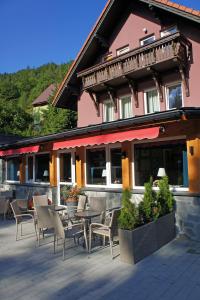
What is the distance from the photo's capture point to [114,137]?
1048 cm

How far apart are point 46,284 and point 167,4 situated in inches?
538

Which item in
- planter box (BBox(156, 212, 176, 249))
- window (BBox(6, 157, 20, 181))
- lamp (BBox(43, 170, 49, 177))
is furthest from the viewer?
window (BBox(6, 157, 20, 181))

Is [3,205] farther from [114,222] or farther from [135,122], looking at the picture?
[135,122]

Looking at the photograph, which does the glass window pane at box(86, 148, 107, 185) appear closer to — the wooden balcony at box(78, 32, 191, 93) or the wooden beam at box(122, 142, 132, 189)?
the wooden beam at box(122, 142, 132, 189)

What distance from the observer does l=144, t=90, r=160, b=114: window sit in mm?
14876

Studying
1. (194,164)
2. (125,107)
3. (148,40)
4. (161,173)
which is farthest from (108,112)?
(194,164)

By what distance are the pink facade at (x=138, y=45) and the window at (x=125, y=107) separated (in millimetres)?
304

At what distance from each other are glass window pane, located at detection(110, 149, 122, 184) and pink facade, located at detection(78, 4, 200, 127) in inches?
146

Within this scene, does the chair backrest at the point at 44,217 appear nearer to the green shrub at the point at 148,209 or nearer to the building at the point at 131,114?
the green shrub at the point at 148,209

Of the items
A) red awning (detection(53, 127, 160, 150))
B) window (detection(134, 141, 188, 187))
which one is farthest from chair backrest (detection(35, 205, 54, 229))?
window (detection(134, 141, 188, 187))

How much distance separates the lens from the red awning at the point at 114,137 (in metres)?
9.38

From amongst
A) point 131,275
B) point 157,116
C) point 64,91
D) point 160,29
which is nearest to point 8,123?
point 64,91

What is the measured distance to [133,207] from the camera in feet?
25.2

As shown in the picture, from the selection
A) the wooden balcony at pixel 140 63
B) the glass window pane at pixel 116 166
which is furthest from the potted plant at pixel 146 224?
the wooden balcony at pixel 140 63
